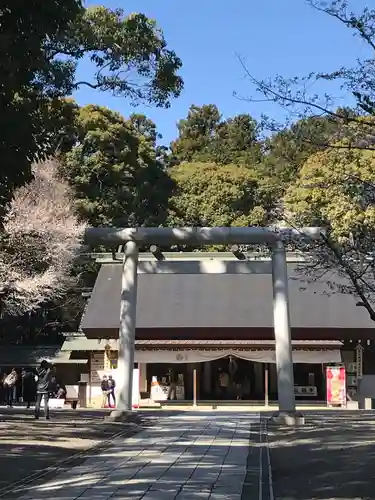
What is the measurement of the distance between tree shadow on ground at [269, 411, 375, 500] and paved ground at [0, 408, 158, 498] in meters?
3.24

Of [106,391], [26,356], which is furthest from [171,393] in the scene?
[26,356]

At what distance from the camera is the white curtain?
27953mm

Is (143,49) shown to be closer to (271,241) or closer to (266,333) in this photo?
(271,241)

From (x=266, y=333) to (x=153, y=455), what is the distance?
17483 mm

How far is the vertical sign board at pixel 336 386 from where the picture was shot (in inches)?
1046

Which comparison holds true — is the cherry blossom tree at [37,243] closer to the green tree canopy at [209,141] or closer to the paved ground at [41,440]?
the paved ground at [41,440]

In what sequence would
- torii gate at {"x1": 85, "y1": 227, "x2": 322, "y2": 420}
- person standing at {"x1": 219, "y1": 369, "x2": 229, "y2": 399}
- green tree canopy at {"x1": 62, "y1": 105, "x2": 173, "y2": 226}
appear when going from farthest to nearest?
green tree canopy at {"x1": 62, "y1": 105, "x2": 173, "y2": 226}, person standing at {"x1": 219, "y1": 369, "x2": 229, "y2": 399}, torii gate at {"x1": 85, "y1": 227, "x2": 322, "y2": 420}

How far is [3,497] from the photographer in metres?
7.85

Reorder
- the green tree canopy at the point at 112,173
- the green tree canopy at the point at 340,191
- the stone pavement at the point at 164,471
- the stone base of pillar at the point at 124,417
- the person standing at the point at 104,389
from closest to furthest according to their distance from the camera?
the stone pavement at the point at 164,471, the green tree canopy at the point at 340,191, the stone base of pillar at the point at 124,417, the person standing at the point at 104,389, the green tree canopy at the point at 112,173

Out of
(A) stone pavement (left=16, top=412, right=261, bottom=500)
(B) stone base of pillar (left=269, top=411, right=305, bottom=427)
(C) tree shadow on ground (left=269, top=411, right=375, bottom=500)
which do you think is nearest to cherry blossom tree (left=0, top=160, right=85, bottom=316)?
(B) stone base of pillar (left=269, top=411, right=305, bottom=427)

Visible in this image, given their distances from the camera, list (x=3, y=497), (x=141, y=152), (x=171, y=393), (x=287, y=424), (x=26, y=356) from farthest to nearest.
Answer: (x=141, y=152)
(x=26, y=356)
(x=171, y=393)
(x=287, y=424)
(x=3, y=497)

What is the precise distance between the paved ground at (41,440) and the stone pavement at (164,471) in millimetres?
476

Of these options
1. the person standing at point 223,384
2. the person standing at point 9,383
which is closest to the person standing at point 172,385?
the person standing at point 223,384

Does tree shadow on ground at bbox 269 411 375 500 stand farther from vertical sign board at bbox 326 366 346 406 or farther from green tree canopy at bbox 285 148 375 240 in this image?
vertical sign board at bbox 326 366 346 406
